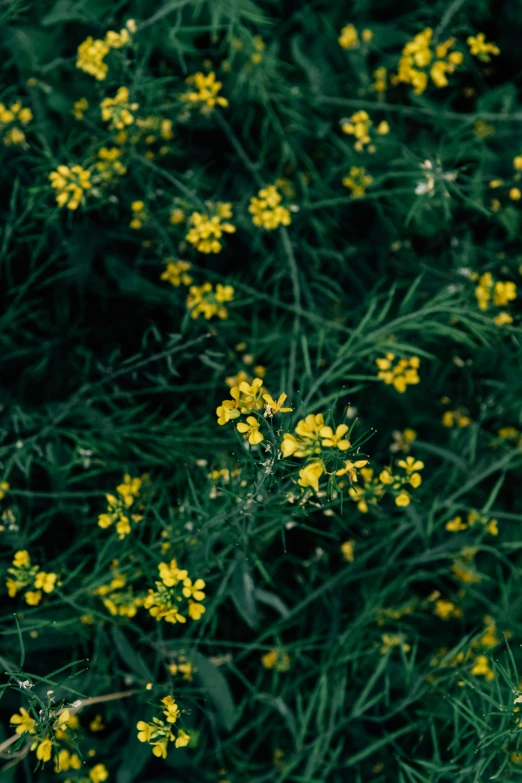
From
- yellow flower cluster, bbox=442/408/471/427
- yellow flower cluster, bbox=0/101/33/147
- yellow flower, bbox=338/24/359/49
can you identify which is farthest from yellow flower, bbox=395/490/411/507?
yellow flower, bbox=338/24/359/49

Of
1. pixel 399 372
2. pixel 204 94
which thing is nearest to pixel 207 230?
pixel 204 94

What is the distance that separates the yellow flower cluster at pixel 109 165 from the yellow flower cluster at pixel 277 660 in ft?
5.07

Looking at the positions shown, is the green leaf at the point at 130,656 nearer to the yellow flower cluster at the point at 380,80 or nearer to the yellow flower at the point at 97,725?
the yellow flower at the point at 97,725

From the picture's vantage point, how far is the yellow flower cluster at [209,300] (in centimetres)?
199

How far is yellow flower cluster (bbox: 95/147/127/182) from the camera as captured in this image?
201 centimetres

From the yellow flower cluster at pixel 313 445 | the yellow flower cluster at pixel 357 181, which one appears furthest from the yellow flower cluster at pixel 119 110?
the yellow flower cluster at pixel 313 445

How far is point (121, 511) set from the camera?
173 cm

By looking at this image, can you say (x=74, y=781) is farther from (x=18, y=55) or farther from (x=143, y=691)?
(x=18, y=55)

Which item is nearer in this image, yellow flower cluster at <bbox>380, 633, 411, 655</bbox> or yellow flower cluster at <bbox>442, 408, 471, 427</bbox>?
yellow flower cluster at <bbox>380, 633, 411, 655</bbox>

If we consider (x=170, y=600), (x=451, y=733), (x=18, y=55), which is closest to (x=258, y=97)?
(x=18, y=55)

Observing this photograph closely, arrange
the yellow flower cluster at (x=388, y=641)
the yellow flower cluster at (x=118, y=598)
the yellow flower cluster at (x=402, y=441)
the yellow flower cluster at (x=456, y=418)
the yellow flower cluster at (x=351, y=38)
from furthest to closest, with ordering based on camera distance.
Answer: the yellow flower cluster at (x=351, y=38)
the yellow flower cluster at (x=456, y=418)
the yellow flower cluster at (x=402, y=441)
the yellow flower cluster at (x=388, y=641)
the yellow flower cluster at (x=118, y=598)

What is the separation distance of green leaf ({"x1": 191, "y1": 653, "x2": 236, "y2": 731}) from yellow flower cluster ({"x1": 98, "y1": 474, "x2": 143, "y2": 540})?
0.44 meters

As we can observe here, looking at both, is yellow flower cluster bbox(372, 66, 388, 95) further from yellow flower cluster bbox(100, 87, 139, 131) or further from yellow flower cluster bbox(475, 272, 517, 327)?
yellow flower cluster bbox(100, 87, 139, 131)

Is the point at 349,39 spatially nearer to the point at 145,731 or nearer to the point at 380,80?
the point at 380,80
